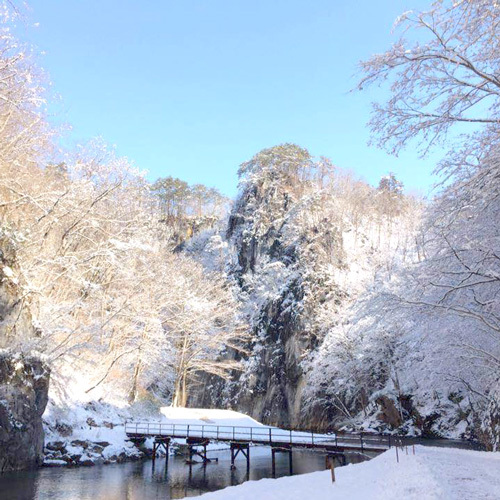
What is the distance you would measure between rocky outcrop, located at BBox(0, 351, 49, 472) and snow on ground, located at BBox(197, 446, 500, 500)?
10248 millimetres

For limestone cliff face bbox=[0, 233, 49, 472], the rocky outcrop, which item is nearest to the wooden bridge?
the rocky outcrop

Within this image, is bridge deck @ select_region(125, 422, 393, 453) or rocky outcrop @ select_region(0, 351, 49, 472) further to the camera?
bridge deck @ select_region(125, 422, 393, 453)

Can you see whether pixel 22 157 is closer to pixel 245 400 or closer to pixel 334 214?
pixel 245 400

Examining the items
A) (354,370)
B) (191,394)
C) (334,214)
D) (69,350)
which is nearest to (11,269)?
(69,350)

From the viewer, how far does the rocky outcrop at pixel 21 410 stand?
18.1 metres

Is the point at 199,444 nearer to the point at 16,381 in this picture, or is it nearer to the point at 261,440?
the point at 261,440

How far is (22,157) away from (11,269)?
5680 mm

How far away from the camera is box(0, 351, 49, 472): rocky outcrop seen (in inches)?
714

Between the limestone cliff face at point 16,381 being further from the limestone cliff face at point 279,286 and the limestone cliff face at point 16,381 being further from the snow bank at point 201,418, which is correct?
the limestone cliff face at point 279,286

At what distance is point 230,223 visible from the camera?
73500 mm

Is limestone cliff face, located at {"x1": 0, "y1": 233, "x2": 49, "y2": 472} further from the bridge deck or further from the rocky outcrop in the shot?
the bridge deck

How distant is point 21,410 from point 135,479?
637 cm

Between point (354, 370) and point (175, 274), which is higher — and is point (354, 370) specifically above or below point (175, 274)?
below

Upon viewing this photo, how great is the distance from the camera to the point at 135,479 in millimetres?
21000
